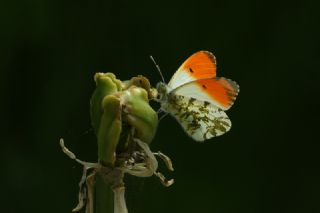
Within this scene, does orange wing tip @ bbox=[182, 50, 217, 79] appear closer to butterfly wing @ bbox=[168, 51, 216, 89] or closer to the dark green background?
butterfly wing @ bbox=[168, 51, 216, 89]

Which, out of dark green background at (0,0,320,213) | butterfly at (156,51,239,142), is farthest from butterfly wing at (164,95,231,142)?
dark green background at (0,0,320,213)

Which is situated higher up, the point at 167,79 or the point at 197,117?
the point at 197,117

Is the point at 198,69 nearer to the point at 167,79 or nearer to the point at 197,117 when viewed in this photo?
the point at 197,117

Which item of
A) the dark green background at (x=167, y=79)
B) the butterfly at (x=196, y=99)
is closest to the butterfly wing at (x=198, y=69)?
the butterfly at (x=196, y=99)

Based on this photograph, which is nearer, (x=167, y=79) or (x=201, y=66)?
(x=201, y=66)

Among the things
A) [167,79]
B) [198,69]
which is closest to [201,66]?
[198,69]

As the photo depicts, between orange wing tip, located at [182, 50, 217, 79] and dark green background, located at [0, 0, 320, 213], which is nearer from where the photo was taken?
orange wing tip, located at [182, 50, 217, 79]
